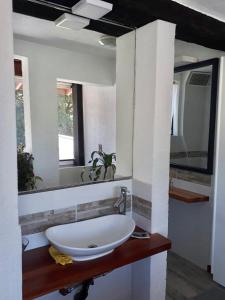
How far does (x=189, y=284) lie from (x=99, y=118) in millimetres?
1794

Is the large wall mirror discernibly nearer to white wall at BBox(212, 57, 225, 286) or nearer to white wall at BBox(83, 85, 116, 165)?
white wall at BBox(83, 85, 116, 165)

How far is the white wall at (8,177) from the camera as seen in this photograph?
1.07 meters

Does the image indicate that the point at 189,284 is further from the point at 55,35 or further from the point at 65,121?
the point at 55,35

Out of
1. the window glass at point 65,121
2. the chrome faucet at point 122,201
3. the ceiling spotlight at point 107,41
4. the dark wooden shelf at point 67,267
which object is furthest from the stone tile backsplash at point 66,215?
the ceiling spotlight at point 107,41

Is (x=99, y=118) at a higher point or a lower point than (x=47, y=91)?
lower

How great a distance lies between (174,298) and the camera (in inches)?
88.8

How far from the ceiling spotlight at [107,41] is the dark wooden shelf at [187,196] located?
154cm

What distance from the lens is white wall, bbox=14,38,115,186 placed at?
1636mm

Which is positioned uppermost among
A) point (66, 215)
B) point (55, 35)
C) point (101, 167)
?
point (55, 35)

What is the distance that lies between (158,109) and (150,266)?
103cm

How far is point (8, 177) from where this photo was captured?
1.11 meters

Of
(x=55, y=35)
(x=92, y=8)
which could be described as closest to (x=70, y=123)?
(x=55, y=35)

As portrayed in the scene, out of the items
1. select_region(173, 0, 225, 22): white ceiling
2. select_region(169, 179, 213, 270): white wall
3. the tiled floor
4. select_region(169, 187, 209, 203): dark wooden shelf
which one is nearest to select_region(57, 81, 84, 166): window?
select_region(173, 0, 225, 22): white ceiling

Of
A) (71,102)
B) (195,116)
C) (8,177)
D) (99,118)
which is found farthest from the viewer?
(195,116)
